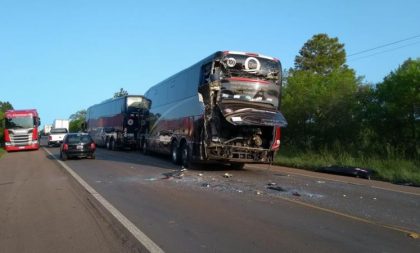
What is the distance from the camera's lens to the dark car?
27766mm

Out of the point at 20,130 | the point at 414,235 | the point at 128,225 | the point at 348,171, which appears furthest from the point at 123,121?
the point at 414,235

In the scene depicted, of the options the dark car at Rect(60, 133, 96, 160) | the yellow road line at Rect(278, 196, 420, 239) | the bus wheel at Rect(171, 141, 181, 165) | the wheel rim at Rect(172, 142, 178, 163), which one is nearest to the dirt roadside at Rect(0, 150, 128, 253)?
the yellow road line at Rect(278, 196, 420, 239)

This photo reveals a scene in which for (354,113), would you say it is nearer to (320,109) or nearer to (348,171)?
(320,109)

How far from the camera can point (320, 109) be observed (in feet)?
96.9

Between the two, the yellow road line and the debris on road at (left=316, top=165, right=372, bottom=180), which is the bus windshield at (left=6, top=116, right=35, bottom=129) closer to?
the debris on road at (left=316, top=165, right=372, bottom=180)

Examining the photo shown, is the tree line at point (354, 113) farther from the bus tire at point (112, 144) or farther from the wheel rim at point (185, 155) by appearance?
the bus tire at point (112, 144)

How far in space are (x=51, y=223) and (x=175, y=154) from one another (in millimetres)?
13925

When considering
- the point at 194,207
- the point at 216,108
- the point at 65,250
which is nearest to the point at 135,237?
the point at 65,250

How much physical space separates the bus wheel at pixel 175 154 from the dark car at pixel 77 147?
6.24 meters

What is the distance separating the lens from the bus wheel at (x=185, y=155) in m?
21.2

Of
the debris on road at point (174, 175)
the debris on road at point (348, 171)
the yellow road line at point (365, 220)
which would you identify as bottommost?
the yellow road line at point (365, 220)

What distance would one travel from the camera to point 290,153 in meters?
29.2

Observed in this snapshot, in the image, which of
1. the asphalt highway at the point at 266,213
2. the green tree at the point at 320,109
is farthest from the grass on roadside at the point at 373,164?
the asphalt highway at the point at 266,213

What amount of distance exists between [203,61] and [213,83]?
184 centimetres
